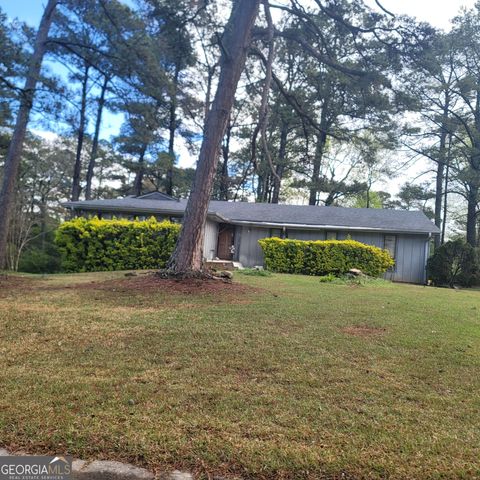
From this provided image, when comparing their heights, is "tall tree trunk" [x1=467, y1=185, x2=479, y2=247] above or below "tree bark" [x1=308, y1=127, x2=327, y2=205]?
below

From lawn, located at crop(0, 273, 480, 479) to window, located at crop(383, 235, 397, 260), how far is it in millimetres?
11801

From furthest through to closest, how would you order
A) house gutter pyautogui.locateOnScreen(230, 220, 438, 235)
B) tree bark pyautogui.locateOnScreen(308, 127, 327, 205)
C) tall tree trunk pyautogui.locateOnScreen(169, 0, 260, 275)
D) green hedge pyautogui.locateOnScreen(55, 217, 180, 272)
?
tree bark pyautogui.locateOnScreen(308, 127, 327, 205), house gutter pyautogui.locateOnScreen(230, 220, 438, 235), green hedge pyautogui.locateOnScreen(55, 217, 180, 272), tall tree trunk pyautogui.locateOnScreen(169, 0, 260, 275)

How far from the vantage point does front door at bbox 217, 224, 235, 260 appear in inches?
739

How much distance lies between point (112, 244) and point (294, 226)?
824cm

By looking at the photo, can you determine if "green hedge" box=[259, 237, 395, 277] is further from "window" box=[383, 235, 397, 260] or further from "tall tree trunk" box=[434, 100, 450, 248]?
"tall tree trunk" box=[434, 100, 450, 248]

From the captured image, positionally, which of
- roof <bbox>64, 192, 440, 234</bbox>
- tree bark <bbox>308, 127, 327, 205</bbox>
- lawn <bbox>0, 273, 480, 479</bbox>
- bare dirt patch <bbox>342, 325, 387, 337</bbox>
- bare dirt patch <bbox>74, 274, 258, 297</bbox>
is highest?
tree bark <bbox>308, 127, 327, 205</bbox>

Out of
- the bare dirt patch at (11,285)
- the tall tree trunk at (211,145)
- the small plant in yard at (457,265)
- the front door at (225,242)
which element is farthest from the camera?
the front door at (225,242)

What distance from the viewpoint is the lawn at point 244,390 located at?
84.6 inches

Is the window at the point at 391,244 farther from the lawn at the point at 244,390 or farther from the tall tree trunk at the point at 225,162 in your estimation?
the tall tree trunk at the point at 225,162

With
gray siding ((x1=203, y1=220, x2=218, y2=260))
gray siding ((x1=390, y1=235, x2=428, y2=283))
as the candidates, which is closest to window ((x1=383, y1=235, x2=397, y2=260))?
gray siding ((x1=390, y1=235, x2=428, y2=283))

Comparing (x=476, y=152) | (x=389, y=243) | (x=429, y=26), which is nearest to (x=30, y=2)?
(x=429, y=26)

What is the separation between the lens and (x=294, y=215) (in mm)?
18953

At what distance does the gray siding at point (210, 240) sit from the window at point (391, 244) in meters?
7.69

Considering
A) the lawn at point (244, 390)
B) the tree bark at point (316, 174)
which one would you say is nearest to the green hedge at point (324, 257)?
the lawn at point (244, 390)
